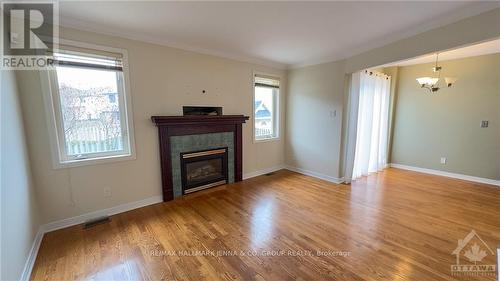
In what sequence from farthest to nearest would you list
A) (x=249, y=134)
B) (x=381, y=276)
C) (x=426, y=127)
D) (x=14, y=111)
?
1. (x=426, y=127)
2. (x=249, y=134)
3. (x=14, y=111)
4. (x=381, y=276)

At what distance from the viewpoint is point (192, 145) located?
3.33 metres

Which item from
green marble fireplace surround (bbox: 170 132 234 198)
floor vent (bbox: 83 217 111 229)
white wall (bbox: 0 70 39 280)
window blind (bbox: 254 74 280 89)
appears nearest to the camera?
white wall (bbox: 0 70 39 280)

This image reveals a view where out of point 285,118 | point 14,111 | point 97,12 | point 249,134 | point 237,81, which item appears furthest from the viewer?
point 285,118

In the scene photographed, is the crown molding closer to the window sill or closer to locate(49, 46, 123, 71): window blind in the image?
locate(49, 46, 123, 71): window blind

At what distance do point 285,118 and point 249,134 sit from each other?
1.13 m

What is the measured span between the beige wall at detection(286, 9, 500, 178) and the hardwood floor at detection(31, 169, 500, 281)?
101 centimetres

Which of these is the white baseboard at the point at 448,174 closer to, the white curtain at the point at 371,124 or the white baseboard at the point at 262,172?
the white curtain at the point at 371,124

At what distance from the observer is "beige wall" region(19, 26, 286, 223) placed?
2227 millimetres

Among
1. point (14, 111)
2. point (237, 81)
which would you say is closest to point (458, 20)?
point (237, 81)

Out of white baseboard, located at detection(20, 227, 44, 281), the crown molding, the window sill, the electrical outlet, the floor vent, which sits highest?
the crown molding

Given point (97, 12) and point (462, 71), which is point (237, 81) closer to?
point (97, 12)

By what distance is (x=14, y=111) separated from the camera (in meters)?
1.86

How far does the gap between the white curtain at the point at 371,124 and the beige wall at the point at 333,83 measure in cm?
44

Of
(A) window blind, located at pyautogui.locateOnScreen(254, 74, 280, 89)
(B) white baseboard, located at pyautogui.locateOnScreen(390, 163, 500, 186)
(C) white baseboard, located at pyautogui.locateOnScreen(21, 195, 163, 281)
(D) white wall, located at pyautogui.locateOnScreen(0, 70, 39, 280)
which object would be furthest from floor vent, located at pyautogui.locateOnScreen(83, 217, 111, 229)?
(B) white baseboard, located at pyautogui.locateOnScreen(390, 163, 500, 186)
